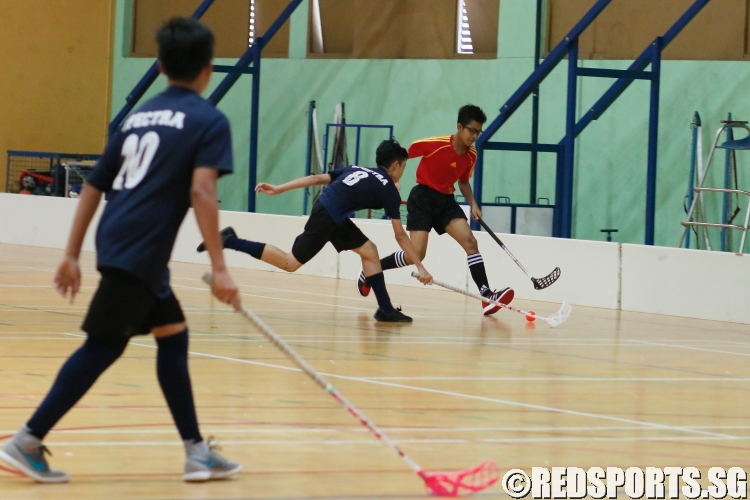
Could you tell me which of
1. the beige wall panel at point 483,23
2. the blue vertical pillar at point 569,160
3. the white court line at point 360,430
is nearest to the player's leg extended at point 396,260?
the blue vertical pillar at point 569,160

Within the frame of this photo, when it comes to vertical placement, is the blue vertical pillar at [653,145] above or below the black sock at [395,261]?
above

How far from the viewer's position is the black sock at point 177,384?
362 centimetres

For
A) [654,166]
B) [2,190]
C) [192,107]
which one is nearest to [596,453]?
[192,107]

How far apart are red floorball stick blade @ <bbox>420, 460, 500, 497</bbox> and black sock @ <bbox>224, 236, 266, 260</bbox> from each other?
16.1 feet

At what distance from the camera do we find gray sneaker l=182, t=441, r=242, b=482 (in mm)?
3576

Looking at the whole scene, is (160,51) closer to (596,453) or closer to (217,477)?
(217,477)

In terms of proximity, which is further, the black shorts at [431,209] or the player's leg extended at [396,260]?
the black shorts at [431,209]

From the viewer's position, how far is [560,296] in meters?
10.6

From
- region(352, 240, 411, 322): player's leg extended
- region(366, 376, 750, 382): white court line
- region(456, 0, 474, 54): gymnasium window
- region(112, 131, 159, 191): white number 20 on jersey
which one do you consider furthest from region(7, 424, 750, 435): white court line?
region(456, 0, 474, 54): gymnasium window

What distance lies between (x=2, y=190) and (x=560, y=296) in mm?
9942

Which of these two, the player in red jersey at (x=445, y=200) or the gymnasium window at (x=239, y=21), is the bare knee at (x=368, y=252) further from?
the gymnasium window at (x=239, y=21)

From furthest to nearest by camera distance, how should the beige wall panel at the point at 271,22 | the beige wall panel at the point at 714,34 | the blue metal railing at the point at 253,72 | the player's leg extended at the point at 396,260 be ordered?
the beige wall panel at the point at 271,22
the blue metal railing at the point at 253,72
the beige wall panel at the point at 714,34
the player's leg extended at the point at 396,260

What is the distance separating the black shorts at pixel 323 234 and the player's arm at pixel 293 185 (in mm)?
205

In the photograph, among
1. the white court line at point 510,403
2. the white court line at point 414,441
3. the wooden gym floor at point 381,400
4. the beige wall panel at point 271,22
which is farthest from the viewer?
the beige wall panel at point 271,22
